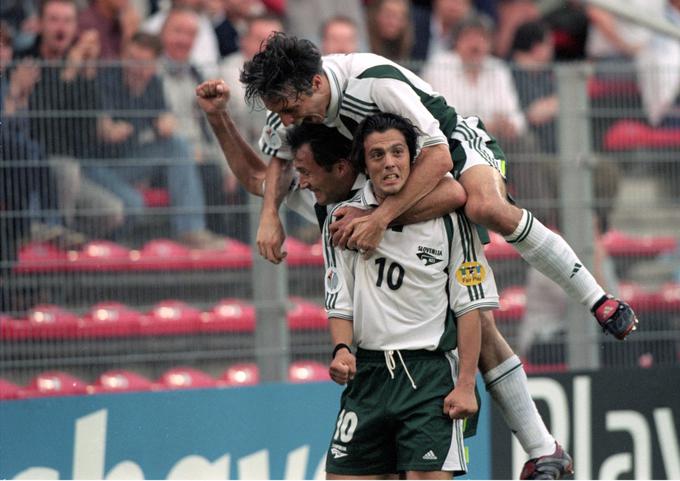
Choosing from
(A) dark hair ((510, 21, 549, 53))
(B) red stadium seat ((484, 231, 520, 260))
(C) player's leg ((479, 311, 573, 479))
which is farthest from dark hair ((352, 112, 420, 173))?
(A) dark hair ((510, 21, 549, 53))

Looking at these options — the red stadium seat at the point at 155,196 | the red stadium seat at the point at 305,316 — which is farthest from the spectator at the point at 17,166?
the red stadium seat at the point at 305,316

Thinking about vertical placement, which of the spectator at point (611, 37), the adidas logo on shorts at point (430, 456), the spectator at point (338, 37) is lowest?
the adidas logo on shorts at point (430, 456)

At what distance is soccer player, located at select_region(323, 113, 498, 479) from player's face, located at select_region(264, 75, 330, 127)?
0.17 metres

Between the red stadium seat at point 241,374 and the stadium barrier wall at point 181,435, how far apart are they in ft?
0.31

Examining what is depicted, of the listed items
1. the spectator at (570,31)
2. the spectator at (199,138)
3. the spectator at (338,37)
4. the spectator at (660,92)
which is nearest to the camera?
the spectator at (199,138)

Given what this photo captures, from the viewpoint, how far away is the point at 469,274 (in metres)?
5.02

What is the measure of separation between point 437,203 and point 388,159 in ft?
0.88

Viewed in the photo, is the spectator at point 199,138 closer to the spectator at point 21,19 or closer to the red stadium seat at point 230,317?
the red stadium seat at point 230,317


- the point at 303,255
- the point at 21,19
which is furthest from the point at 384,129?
the point at 21,19

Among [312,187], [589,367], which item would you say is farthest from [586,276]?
[589,367]

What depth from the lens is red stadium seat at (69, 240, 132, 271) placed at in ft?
22.2

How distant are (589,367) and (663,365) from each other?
0.44m

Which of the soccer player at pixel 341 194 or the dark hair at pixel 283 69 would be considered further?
the soccer player at pixel 341 194

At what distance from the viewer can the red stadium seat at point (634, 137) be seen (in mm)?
7594
